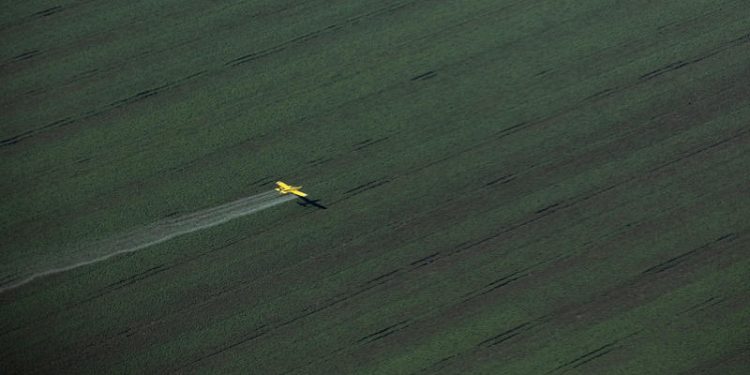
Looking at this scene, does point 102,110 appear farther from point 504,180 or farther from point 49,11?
point 504,180

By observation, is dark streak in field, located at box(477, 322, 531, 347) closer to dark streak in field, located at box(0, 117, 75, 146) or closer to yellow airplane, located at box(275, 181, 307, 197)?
yellow airplane, located at box(275, 181, 307, 197)

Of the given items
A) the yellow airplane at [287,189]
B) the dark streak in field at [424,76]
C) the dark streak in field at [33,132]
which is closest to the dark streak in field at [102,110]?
the dark streak in field at [33,132]

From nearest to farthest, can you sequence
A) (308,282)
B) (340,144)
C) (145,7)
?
1. (308,282)
2. (340,144)
3. (145,7)

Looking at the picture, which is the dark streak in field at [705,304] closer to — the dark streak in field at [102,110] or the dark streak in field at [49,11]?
the dark streak in field at [102,110]

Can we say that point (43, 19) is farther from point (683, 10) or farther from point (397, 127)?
point (683, 10)

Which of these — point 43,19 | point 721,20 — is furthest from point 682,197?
point 43,19

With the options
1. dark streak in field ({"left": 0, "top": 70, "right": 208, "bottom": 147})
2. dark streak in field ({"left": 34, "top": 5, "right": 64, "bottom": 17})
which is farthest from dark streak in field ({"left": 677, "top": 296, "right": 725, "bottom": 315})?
dark streak in field ({"left": 34, "top": 5, "right": 64, "bottom": 17})
